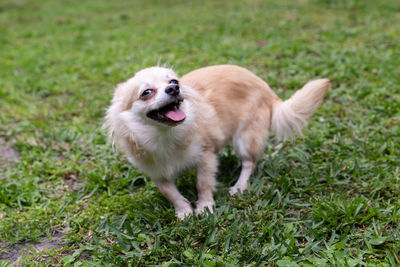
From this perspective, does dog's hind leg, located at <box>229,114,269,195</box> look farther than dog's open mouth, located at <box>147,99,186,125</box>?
Yes

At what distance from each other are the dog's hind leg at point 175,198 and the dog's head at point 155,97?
59 cm

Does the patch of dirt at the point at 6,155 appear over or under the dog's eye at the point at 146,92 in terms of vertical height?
under

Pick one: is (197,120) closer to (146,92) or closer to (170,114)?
(170,114)

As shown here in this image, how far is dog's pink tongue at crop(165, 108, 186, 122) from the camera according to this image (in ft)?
8.64

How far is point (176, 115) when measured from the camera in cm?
266

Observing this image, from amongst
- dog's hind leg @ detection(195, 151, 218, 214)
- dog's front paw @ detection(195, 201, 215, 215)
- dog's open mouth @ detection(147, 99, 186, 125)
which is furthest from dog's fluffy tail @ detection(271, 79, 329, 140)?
dog's open mouth @ detection(147, 99, 186, 125)

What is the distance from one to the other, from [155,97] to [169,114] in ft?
0.51

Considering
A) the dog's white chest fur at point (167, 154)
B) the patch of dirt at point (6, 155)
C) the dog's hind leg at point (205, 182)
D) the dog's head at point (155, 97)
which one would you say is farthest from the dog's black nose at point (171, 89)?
the patch of dirt at point (6, 155)

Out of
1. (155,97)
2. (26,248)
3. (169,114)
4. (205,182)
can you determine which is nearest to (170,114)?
(169,114)

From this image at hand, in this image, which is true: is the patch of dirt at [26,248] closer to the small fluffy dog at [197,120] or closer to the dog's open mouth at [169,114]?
the small fluffy dog at [197,120]

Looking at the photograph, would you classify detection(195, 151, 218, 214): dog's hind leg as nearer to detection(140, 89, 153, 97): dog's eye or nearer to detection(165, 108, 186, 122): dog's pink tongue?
detection(165, 108, 186, 122): dog's pink tongue

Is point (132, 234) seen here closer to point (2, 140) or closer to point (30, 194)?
point (30, 194)

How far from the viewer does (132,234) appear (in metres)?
2.75

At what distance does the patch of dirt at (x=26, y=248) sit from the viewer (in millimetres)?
2699
